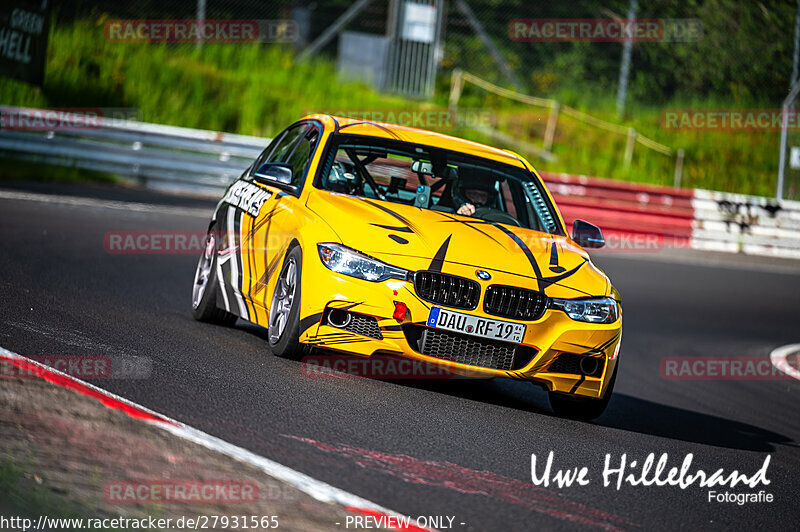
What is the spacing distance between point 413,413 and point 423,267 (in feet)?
2.79

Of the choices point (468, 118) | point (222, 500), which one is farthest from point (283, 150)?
point (468, 118)

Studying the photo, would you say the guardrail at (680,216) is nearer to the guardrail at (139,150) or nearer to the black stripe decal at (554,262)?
the guardrail at (139,150)

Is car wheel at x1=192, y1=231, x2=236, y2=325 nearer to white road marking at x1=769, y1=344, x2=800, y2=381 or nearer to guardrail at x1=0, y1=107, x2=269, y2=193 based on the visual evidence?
white road marking at x1=769, y1=344, x2=800, y2=381

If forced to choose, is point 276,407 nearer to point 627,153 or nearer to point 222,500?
point 222,500

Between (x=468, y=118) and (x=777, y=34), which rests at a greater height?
(x=777, y=34)

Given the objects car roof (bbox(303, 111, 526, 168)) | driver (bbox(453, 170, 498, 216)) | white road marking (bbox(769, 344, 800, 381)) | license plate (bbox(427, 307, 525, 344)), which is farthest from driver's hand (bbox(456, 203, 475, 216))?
white road marking (bbox(769, 344, 800, 381))

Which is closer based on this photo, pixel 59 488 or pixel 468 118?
pixel 59 488

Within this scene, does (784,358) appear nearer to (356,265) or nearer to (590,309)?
(590,309)

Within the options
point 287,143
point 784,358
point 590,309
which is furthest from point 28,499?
point 784,358

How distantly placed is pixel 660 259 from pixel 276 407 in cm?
1525

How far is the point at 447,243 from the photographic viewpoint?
23.2 feet

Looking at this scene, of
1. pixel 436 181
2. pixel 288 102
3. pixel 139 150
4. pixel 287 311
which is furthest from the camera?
pixel 288 102

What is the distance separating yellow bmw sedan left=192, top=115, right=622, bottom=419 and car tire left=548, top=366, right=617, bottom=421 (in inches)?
0.5

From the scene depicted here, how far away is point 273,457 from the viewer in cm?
502
